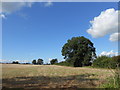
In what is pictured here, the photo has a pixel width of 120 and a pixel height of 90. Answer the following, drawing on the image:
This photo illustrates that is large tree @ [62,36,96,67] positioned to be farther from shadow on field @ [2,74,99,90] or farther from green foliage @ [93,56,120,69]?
shadow on field @ [2,74,99,90]

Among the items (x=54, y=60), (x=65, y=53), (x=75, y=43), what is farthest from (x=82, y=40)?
(x=54, y=60)

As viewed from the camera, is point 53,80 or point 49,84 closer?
point 49,84

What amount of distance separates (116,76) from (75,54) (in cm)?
4132

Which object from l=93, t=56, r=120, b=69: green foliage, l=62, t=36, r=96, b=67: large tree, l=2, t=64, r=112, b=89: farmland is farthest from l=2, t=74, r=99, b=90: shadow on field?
l=62, t=36, r=96, b=67: large tree

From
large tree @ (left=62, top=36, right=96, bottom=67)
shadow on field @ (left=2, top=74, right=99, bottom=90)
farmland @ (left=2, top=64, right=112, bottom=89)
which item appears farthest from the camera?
large tree @ (left=62, top=36, right=96, bottom=67)

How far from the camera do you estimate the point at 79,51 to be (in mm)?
47875

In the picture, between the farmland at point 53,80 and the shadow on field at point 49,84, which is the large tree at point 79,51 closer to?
the farmland at point 53,80

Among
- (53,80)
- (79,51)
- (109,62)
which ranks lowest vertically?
(53,80)

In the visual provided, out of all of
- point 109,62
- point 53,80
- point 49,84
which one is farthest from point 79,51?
point 49,84

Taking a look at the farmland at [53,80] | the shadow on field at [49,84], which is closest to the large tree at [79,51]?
the farmland at [53,80]

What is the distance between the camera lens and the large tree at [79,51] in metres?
47.3

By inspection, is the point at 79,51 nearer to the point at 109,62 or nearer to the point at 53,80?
the point at 109,62

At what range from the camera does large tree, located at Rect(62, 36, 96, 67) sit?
47.3 metres

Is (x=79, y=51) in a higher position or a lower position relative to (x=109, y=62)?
A: higher
